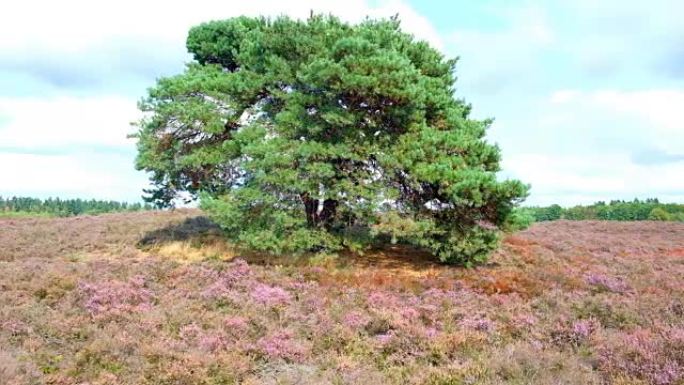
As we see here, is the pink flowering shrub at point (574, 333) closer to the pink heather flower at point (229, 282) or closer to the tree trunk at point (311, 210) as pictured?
the pink heather flower at point (229, 282)

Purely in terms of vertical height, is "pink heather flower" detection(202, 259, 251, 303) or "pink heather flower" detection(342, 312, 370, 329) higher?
"pink heather flower" detection(202, 259, 251, 303)

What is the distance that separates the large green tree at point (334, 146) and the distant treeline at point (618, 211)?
256 feet

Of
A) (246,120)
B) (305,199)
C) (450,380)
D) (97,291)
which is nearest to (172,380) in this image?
(450,380)

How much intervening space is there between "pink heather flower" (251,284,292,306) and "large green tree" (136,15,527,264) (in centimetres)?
527

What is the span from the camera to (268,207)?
57.7 ft

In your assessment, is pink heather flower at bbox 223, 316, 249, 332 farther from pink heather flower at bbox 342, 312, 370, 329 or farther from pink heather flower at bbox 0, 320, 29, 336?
pink heather flower at bbox 0, 320, 29, 336

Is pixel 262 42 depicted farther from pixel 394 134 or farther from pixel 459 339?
pixel 459 339

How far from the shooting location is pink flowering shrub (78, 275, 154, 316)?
31.2 ft

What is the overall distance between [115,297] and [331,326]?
4470mm

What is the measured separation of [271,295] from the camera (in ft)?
35.6

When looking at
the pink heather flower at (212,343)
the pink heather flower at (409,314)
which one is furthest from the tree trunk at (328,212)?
the pink heather flower at (212,343)

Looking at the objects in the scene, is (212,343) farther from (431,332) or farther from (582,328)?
(582,328)

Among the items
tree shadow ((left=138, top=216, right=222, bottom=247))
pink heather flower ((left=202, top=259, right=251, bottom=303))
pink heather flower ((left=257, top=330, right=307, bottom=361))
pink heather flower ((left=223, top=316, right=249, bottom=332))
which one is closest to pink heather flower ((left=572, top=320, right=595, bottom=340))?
pink heather flower ((left=257, top=330, right=307, bottom=361))

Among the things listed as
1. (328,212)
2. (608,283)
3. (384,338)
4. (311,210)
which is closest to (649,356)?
(384,338)
